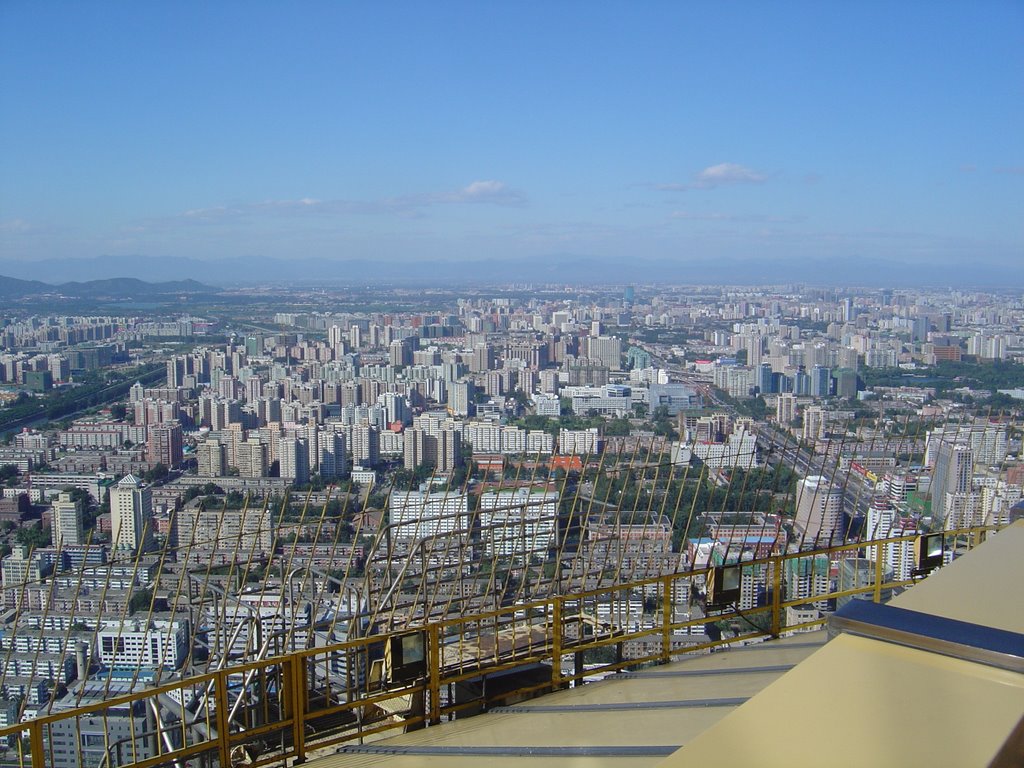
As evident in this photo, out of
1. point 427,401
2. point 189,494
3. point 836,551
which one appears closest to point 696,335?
point 427,401

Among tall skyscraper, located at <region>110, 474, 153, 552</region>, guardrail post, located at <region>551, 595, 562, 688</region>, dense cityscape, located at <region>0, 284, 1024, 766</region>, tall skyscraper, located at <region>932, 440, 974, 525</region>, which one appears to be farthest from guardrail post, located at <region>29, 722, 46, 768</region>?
tall skyscraper, located at <region>932, 440, 974, 525</region>

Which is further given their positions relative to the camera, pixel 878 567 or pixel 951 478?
pixel 951 478

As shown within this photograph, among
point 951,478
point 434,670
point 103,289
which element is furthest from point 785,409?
point 103,289

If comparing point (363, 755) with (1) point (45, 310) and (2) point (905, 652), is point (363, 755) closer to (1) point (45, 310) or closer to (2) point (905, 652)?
(2) point (905, 652)

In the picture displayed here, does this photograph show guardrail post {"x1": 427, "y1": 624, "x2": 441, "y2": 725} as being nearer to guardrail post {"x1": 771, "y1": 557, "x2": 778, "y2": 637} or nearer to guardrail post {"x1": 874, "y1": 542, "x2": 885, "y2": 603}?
guardrail post {"x1": 771, "y1": 557, "x2": 778, "y2": 637}

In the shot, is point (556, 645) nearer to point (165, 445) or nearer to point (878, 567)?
point (878, 567)

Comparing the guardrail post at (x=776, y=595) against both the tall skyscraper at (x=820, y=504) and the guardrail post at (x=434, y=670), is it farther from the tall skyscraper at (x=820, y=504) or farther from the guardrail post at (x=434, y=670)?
the guardrail post at (x=434, y=670)
